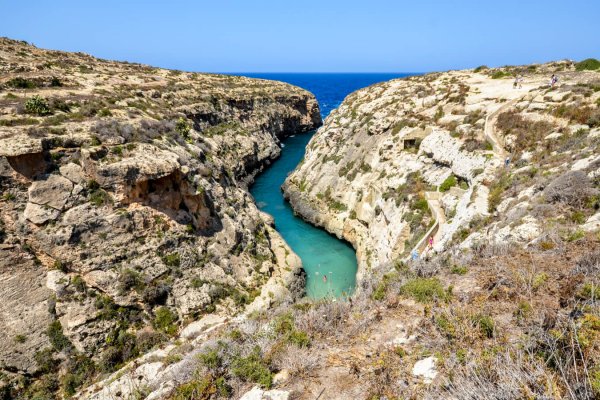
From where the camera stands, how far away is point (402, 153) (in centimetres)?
3097

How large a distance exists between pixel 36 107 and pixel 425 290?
2559 cm

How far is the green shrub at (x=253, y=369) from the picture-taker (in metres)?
7.07

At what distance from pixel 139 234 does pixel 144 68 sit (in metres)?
45.1

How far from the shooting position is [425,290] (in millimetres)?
9125

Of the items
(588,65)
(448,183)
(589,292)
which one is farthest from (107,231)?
(588,65)

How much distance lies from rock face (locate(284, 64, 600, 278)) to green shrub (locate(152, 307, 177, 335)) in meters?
13.3

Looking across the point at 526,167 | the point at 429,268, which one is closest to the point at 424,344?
the point at 429,268

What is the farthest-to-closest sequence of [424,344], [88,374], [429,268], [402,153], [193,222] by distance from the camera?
[402,153] < [193,222] < [88,374] < [429,268] < [424,344]

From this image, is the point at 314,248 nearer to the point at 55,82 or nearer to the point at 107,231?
the point at 107,231

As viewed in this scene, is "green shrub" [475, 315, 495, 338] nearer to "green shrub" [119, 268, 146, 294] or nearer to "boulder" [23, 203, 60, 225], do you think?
"green shrub" [119, 268, 146, 294]

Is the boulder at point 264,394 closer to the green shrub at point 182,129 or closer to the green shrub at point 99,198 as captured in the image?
the green shrub at point 99,198

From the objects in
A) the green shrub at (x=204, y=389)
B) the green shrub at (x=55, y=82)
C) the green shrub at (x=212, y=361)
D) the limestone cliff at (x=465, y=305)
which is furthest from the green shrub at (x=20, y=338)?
the green shrub at (x=55, y=82)

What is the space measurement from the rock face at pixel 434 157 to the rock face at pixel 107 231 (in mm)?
8246

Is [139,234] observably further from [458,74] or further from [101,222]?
[458,74]
